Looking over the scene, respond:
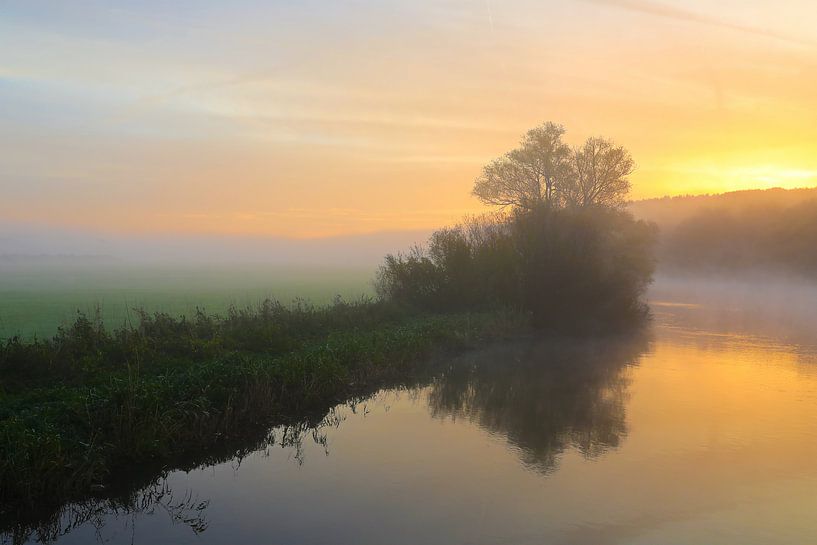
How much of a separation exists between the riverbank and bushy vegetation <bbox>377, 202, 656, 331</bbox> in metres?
8.97

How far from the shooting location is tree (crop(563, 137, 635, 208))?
4025 centimetres

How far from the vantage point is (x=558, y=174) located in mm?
40719

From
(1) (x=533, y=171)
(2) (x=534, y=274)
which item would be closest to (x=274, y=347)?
(2) (x=534, y=274)

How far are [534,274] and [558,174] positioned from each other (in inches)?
629

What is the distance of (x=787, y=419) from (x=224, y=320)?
47.3 feet

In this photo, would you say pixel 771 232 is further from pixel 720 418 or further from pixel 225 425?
pixel 225 425

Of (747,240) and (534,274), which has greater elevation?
(747,240)

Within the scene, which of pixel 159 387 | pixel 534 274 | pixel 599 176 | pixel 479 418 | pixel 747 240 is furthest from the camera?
pixel 747 240

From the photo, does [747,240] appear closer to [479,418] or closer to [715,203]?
[715,203]

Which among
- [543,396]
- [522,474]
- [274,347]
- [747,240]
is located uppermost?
[747,240]

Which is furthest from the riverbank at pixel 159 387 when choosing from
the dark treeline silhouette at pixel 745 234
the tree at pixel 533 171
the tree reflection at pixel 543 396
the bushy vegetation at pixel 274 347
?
the dark treeline silhouette at pixel 745 234

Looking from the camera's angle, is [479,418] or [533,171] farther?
[533,171]

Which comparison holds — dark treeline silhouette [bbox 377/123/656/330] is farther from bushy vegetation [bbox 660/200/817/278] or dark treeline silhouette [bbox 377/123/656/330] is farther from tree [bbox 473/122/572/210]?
bushy vegetation [bbox 660/200/817/278]

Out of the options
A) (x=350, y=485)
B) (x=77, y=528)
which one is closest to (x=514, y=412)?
(x=350, y=485)
